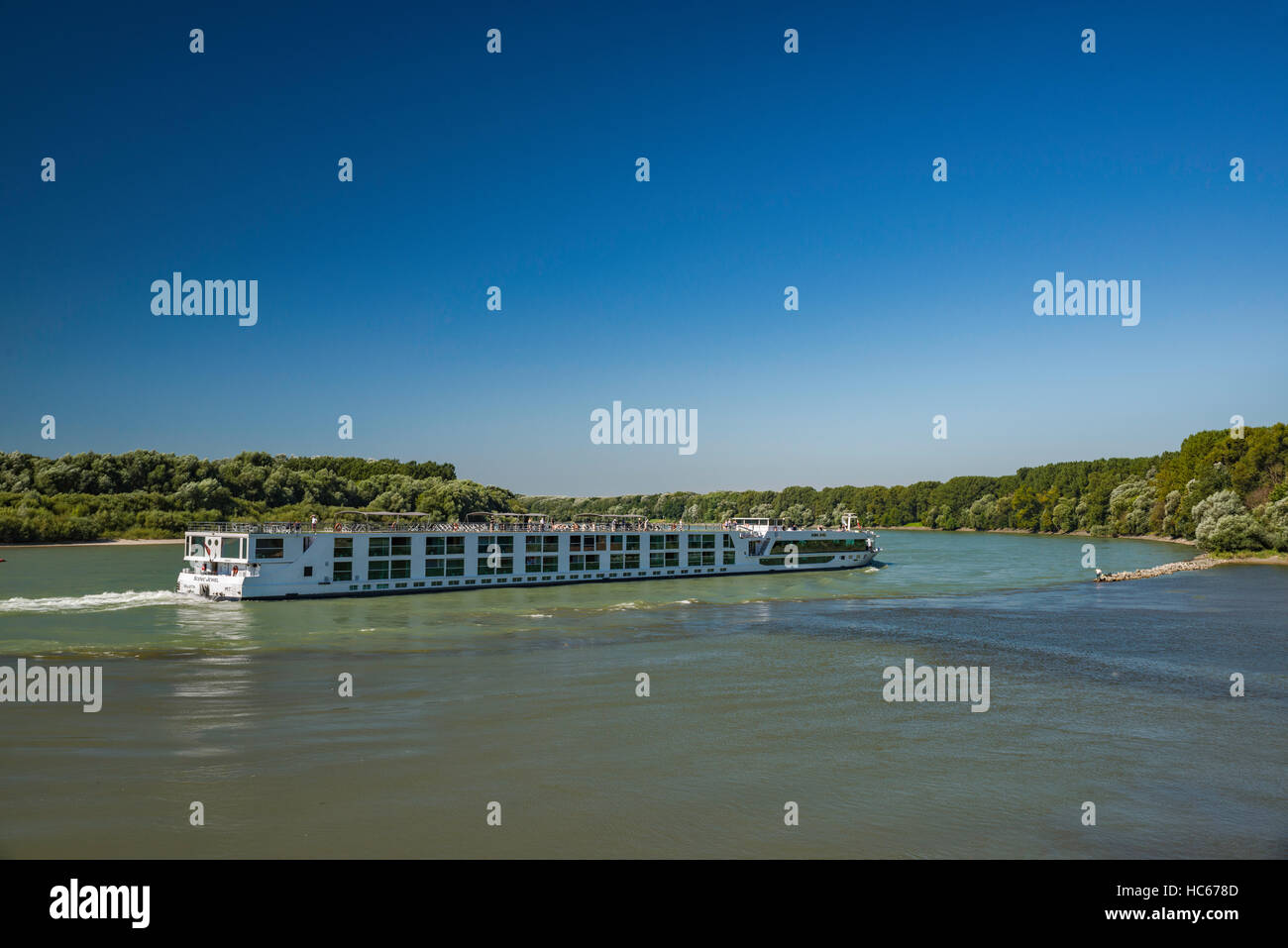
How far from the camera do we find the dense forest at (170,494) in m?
106

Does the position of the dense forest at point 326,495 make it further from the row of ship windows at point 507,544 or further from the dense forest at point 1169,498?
the row of ship windows at point 507,544

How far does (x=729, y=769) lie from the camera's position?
706 inches

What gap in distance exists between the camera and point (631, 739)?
66.4 ft

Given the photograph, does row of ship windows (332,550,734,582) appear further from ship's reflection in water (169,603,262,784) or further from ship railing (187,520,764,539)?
ship's reflection in water (169,603,262,784)

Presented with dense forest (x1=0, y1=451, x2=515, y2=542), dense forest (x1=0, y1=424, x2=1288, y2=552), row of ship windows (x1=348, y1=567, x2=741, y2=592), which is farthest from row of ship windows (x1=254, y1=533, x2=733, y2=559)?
dense forest (x1=0, y1=451, x2=515, y2=542)

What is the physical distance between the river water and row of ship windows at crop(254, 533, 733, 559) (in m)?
8.17

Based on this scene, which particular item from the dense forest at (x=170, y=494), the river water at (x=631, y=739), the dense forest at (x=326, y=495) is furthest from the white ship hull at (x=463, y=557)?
the dense forest at (x=170, y=494)

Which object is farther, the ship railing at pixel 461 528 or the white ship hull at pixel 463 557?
the ship railing at pixel 461 528

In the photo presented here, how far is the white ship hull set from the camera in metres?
49.9

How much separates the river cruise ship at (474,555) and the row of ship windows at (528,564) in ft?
0.24

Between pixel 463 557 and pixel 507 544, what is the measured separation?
3.84m

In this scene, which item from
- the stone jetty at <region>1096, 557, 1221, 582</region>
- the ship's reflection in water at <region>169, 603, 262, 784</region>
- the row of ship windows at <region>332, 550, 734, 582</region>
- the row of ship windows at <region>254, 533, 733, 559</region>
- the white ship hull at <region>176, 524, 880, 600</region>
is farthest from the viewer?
the stone jetty at <region>1096, 557, 1221, 582</region>

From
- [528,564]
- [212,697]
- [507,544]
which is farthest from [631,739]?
[528,564]
